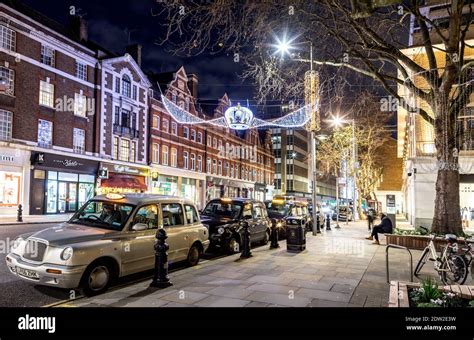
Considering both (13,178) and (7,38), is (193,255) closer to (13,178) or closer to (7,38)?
(13,178)

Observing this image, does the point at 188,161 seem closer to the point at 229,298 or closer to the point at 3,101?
the point at 3,101

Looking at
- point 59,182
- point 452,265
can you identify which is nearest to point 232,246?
point 452,265

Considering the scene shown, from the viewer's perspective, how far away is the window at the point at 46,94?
26753 mm

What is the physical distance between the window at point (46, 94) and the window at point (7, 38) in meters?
3.01

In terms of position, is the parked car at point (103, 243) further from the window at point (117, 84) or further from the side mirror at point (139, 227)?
the window at point (117, 84)

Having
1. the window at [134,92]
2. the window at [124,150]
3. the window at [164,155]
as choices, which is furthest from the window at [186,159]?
the window at [134,92]

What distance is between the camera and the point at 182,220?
30.0 ft

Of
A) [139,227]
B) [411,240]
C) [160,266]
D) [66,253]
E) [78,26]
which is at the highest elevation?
[78,26]

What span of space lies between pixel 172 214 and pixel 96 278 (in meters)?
2.68

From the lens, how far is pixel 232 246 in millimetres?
11820

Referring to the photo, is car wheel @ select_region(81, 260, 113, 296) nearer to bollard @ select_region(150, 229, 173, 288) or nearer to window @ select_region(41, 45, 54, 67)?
bollard @ select_region(150, 229, 173, 288)

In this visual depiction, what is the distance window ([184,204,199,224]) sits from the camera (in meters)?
9.40
